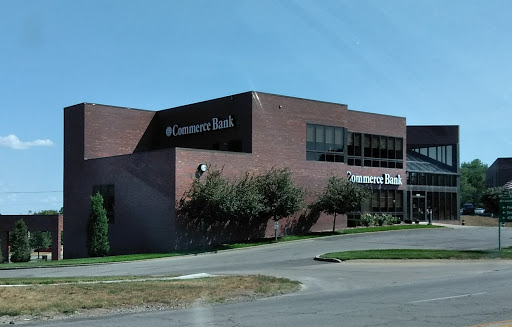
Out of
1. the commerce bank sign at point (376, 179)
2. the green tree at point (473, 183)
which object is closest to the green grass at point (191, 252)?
the commerce bank sign at point (376, 179)

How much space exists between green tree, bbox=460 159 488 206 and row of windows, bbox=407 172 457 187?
57.2 m

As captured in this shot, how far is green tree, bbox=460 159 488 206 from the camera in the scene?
11644 cm

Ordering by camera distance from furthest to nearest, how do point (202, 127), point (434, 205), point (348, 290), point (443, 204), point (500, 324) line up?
point (443, 204)
point (434, 205)
point (202, 127)
point (348, 290)
point (500, 324)

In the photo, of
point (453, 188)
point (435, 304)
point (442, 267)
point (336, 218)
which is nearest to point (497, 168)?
point (453, 188)

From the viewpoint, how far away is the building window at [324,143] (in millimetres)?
40125

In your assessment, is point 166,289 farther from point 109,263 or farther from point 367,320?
point 109,263

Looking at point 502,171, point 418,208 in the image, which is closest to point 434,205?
point 418,208

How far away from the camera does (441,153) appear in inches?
2350

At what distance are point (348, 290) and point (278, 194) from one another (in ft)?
60.6

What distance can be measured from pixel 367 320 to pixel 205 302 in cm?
470

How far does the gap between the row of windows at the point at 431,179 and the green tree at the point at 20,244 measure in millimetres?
35793

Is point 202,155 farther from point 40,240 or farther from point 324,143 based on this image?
point 40,240

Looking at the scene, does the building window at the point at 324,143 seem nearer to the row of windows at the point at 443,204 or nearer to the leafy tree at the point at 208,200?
the leafy tree at the point at 208,200

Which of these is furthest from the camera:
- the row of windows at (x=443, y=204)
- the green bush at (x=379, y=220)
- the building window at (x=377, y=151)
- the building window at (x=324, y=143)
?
the row of windows at (x=443, y=204)
